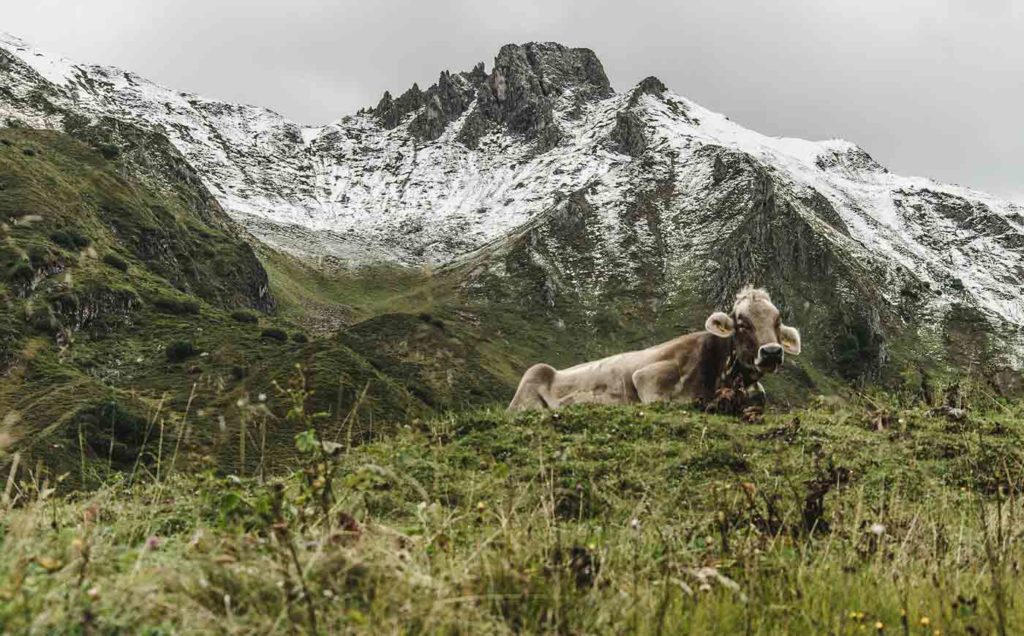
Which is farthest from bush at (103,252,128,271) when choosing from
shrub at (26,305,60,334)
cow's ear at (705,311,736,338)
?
cow's ear at (705,311,736,338)

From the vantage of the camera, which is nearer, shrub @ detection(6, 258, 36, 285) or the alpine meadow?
the alpine meadow

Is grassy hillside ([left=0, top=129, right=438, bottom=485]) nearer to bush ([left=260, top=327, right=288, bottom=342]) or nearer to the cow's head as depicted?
bush ([left=260, top=327, right=288, bottom=342])

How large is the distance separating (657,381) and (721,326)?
1.91m

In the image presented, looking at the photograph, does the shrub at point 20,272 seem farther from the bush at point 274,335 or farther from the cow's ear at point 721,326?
the cow's ear at point 721,326

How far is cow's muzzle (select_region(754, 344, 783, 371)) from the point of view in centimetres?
1291

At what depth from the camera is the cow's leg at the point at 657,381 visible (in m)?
15.5

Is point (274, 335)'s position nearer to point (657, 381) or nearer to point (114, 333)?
point (114, 333)

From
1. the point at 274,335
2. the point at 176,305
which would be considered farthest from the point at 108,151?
the point at 274,335

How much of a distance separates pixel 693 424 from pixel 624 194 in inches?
7560

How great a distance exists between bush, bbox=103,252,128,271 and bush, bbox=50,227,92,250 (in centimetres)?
264

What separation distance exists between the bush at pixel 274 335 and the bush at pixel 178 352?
32.1ft

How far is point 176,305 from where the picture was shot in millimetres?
78312

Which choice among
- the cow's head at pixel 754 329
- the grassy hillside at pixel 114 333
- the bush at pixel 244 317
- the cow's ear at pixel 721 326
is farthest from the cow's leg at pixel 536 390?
the bush at pixel 244 317

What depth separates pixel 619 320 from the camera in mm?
155750
